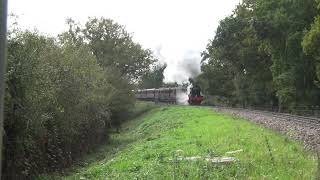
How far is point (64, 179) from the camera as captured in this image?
2195 cm

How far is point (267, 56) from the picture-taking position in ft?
220

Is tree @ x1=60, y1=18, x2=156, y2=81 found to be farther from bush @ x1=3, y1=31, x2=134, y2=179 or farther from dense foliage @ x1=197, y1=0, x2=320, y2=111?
bush @ x1=3, y1=31, x2=134, y2=179

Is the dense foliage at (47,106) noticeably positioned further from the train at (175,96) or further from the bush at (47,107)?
the train at (175,96)

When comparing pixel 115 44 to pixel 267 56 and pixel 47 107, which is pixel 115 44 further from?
pixel 47 107

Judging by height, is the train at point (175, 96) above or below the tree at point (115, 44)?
below

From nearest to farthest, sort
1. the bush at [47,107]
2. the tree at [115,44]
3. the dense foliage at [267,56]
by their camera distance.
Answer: the bush at [47,107] → the dense foliage at [267,56] → the tree at [115,44]

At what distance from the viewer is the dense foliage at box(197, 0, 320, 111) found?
50.5 meters

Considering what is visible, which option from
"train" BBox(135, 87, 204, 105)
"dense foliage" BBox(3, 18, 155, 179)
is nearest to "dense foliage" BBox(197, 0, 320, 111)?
"train" BBox(135, 87, 204, 105)

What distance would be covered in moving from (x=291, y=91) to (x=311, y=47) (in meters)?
10.3

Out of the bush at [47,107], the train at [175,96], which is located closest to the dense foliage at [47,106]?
the bush at [47,107]

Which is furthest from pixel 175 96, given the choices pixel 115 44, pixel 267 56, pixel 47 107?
pixel 47 107

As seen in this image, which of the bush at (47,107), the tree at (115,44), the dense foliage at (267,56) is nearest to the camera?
the bush at (47,107)

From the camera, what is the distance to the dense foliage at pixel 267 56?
166 ft

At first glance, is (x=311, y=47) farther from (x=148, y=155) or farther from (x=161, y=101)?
(x=161, y=101)
